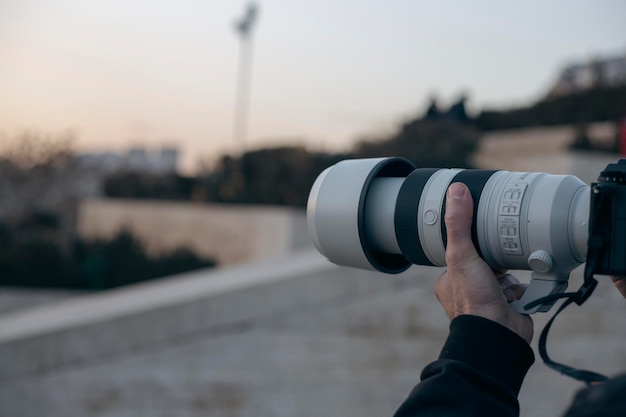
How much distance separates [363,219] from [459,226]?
33 cm

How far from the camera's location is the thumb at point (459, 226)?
1535 mm

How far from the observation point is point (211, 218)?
10.6 m

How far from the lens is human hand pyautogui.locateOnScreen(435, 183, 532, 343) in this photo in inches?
57.9

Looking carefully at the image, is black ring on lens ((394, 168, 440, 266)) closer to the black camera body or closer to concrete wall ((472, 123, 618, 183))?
the black camera body

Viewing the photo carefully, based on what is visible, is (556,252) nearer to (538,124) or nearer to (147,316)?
(147,316)

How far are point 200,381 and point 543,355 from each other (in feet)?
11.8

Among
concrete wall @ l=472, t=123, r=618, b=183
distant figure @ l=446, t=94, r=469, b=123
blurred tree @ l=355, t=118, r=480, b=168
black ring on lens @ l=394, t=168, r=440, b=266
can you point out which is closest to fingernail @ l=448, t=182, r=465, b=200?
black ring on lens @ l=394, t=168, r=440, b=266

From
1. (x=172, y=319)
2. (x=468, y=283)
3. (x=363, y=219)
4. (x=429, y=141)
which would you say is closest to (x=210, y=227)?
(x=429, y=141)

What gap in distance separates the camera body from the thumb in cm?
4

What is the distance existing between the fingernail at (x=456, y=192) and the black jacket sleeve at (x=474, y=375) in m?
0.29

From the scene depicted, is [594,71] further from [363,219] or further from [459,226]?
[459,226]

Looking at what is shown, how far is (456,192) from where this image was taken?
1.60 meters

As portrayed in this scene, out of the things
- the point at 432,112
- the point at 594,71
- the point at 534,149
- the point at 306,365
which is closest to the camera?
the point at 306,365

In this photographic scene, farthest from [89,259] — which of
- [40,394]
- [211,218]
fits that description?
[40,394]
